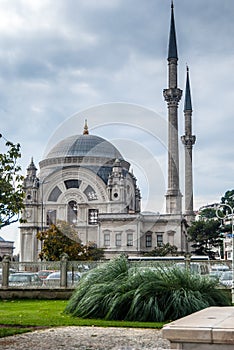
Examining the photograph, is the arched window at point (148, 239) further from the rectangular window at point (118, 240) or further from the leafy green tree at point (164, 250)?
the rectangular window at point (118, 240)

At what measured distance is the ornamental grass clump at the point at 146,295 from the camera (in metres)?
12.8

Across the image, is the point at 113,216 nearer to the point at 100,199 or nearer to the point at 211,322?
the point at 100,199

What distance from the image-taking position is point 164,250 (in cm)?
5803

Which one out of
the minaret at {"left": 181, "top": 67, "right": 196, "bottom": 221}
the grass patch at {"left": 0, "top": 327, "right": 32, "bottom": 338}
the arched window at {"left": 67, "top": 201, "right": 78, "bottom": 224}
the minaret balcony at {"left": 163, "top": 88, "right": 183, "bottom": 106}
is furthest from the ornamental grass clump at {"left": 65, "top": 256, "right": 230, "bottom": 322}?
the arched window at {"left": 67, "top": 201, "right": 78, "bottom": 224}

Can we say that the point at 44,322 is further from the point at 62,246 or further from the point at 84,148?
the point at 84,148

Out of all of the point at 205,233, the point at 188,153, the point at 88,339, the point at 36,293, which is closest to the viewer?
the point at 88,339

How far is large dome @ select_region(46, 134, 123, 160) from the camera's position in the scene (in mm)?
75688

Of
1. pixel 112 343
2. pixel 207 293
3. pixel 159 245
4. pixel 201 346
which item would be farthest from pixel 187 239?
pixel 201 346

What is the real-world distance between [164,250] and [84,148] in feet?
79.6

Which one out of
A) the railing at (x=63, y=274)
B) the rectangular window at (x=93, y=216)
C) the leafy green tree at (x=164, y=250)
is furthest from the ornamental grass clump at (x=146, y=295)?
the rectangular window at (x=93, y=216)

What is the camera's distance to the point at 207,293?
540 inches

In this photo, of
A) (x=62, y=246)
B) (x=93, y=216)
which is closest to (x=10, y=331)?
(x=62, y=246)

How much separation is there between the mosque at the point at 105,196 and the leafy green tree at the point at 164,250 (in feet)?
8.13

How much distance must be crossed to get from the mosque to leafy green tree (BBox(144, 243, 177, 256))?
8.13ft
